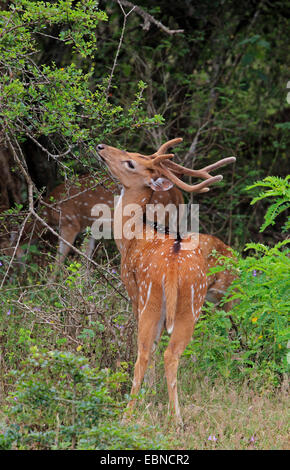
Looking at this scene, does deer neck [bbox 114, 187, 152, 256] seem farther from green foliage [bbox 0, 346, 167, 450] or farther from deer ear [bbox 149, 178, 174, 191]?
green foliage [bbox 0, 346, 167, 450]

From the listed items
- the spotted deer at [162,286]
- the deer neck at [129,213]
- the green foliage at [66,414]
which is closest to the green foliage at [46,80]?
the deer neck at [129,213]

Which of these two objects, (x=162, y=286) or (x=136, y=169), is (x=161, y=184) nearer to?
(x=136, y=169)

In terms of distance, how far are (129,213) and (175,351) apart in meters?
1.33

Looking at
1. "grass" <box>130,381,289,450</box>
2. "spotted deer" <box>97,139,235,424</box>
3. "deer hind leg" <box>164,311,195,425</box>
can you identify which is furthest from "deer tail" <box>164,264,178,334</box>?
"grass" <box>130,381,289,450</box>

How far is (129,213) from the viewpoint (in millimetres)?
5879

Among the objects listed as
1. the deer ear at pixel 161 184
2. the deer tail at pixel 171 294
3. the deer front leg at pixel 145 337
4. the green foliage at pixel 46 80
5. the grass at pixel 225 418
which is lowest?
the grass at pixel 225 418

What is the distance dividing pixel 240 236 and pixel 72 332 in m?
4.35

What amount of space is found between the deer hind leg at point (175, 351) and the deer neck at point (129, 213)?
3.01ft

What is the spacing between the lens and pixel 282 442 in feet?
14.7

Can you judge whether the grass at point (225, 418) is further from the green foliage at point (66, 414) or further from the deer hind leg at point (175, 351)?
the green foliage at point (66, 414)

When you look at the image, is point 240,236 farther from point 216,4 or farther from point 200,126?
point 216,4

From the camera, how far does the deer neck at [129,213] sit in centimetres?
578

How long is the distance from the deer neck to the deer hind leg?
92 centimetres
